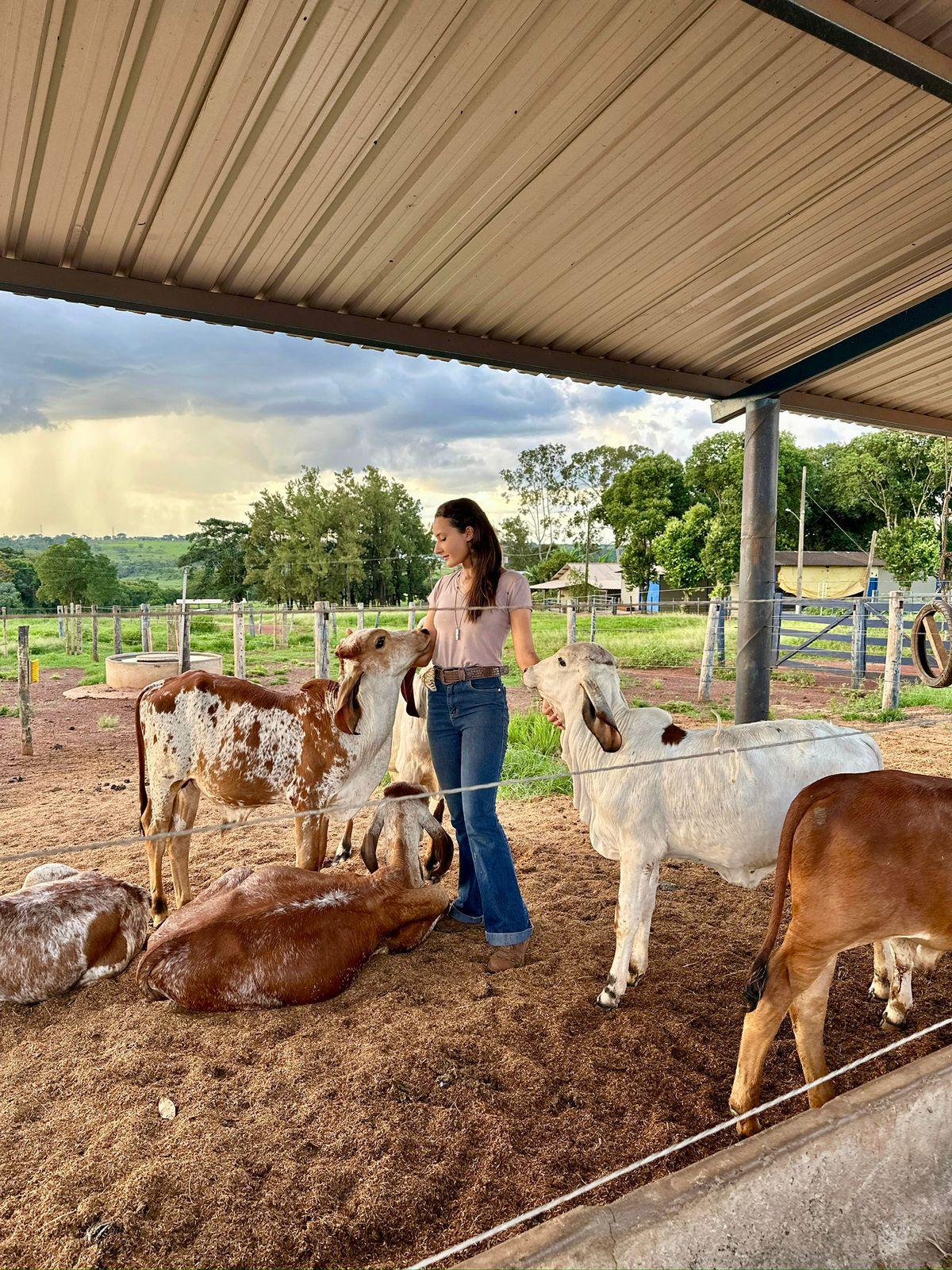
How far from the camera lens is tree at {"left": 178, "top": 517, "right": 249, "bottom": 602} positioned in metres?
60.8

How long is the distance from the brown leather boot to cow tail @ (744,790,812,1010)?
3.55 feet

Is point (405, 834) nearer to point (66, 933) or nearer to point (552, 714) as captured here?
point (552, 714)

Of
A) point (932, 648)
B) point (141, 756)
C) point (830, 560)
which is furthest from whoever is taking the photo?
point (830, 560)

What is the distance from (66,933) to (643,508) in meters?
40.0

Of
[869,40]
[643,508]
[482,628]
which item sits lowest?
[482,628]

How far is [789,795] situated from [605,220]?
258cm

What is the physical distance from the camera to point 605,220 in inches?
138

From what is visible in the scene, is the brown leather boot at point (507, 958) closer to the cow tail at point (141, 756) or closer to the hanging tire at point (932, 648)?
the cow tail at point (141, 756)

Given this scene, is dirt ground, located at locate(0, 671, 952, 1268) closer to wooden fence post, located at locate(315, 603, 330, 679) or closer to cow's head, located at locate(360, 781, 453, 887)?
cow's head, located at locate(360, 781, 453, 887)

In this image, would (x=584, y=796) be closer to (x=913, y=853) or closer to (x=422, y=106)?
(x=913, y=853)

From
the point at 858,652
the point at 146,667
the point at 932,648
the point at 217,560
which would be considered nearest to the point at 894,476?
the point at 858,652

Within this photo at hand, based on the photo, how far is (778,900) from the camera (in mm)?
2572

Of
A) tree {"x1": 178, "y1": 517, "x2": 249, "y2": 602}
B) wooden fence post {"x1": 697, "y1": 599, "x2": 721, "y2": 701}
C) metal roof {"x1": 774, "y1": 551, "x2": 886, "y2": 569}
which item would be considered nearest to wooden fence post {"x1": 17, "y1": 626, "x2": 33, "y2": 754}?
wooden fence post {"x1": 697, "y1": 599, "x2": 721, "y2": 701}

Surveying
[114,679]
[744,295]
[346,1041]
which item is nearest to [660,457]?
[114,679]
